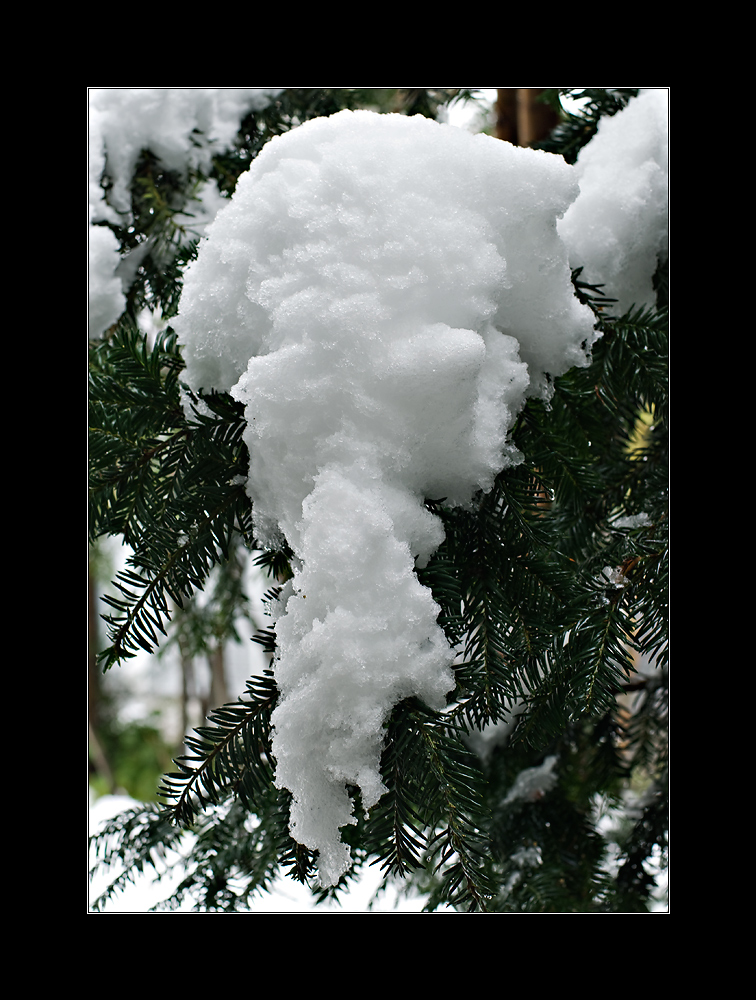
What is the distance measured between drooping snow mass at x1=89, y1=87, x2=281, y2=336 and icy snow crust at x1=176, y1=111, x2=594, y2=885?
0.29 m

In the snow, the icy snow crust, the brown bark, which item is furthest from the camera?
the brown bark

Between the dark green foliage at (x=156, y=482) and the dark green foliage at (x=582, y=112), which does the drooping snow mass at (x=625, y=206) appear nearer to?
the dark green foliage at (x=582, y=112)

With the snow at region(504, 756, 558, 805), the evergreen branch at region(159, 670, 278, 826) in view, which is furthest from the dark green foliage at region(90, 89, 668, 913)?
the snow at region(504, 756, 558, 805)

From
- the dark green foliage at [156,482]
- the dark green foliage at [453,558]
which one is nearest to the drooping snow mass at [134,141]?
the dark green foliage at [453,558]

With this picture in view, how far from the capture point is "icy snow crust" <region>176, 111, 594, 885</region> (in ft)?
1.31

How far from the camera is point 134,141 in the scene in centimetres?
77

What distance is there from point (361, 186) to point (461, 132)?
0.09 meters

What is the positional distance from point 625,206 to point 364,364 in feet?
1.16

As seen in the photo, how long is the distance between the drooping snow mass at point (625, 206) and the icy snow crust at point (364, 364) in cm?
13

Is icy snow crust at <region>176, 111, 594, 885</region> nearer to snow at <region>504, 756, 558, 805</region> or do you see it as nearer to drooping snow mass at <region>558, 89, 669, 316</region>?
drooping snow mass at <region>558, 89, 669, 316</region>

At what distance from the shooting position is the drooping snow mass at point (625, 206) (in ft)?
2.01

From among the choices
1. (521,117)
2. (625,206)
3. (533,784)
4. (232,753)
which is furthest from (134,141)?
(533,784)
